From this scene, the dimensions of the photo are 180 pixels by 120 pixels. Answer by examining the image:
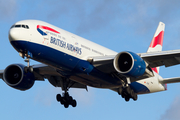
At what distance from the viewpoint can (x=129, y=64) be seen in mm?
33844

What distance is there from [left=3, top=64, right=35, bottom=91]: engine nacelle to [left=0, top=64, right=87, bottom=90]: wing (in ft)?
3.67

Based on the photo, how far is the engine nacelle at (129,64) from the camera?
32.9 meters

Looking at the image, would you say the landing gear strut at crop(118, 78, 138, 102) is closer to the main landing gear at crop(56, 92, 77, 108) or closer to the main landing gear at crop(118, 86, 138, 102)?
the main landing gear at crop(118, 86, 138, 102)

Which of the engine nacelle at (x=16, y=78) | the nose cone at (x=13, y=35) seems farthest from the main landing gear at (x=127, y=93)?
the nose cone at (x=13, y=35)

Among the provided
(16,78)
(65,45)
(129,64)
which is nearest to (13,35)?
(65,45)

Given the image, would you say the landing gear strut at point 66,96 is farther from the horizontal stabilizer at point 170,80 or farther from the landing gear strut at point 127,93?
the horizontal stabilizer at point 170,80

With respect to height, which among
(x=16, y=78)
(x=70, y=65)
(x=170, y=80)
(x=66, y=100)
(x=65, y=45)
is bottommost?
(x=66, y=100)

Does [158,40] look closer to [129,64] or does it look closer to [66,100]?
[66,100]

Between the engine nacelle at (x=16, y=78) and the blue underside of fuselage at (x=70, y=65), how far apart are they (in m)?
6.40

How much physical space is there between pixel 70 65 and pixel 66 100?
27.7ft

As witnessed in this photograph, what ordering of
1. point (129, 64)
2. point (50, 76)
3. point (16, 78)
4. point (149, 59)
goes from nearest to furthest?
point (129, 64), point (149, 59), point (50, 76), point (16, 78)

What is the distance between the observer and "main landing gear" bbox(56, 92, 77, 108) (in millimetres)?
40500

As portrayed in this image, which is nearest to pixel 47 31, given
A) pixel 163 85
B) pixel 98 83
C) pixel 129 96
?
pixel 98 83

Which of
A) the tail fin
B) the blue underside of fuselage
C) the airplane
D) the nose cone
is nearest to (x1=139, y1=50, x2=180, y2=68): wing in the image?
the airplane
